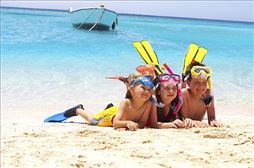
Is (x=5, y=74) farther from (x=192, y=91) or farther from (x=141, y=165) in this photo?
(x=141, y=165)

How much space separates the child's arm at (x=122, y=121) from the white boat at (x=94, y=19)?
23149 mm

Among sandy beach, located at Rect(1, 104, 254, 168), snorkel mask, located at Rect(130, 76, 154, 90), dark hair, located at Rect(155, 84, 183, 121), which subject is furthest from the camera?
dark hair, located at Rect(155, 84, 183, 121)

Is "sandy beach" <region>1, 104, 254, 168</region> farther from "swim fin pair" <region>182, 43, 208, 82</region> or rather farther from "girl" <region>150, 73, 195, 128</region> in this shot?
"swim fin pair" <region>182, 43, 208, 82</region>

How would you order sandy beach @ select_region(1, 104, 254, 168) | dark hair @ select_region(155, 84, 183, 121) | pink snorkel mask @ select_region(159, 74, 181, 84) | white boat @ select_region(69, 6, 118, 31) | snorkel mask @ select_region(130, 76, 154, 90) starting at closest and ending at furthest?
sandy beach @ select_region(1, 104, 254, 168), snorkel mask @ select_region(130, 76, 154, 90), pink snorkel mask @ select_region(159, 74, 181, 84), dark hair @ select_region(155, 84, 183, 121), white boat @ select_region(69, 6, 118, 31)

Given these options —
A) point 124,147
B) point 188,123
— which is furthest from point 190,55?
point 124,147

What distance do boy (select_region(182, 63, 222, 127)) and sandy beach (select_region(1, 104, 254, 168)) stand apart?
1.20 ft

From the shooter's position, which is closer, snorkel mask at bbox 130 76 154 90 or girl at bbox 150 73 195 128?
snorkel mask at bbox 130 76 154 90

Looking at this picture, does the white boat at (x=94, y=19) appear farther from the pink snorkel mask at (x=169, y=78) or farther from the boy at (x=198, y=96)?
the pink snorkel mask at (x=169, y=78)

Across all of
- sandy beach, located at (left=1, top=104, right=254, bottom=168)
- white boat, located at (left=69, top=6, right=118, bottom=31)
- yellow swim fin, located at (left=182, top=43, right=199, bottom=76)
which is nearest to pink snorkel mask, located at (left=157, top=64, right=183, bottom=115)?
sandy beach, located at (left=1, top=104, right=254, bottom=168)

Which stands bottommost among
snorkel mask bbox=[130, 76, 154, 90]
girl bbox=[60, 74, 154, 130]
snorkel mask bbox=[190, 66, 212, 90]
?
girl bbox=[60, 74, 154, 130]

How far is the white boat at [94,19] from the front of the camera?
89.7 ft

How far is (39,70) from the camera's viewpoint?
9844 mm

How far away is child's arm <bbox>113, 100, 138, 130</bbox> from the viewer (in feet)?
13.5

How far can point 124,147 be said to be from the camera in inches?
137
